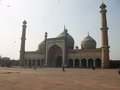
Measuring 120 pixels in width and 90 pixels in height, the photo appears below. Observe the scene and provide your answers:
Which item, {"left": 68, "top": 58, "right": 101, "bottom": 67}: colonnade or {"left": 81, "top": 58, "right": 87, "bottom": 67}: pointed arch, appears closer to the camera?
Result: {"left": 68, "top": 58, "right": 101, "bottom": 67}: colonnade

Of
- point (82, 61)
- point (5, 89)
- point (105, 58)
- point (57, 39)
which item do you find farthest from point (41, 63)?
point (5, 89)

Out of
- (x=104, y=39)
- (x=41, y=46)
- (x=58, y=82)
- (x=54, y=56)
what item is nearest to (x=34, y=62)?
(x=41, y=46)

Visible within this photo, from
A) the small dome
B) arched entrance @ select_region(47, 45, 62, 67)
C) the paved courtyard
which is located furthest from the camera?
the small dome

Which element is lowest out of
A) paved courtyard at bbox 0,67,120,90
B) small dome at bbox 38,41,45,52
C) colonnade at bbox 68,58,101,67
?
paved courtyard at bbox 0,67,120,90

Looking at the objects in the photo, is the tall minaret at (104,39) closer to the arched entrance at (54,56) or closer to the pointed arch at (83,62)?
the pointed arch at (83,62)

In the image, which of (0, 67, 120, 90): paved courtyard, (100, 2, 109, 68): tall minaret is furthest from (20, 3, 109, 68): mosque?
(0, 67, 120, 90): paved courtyard

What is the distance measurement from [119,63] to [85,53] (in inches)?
295

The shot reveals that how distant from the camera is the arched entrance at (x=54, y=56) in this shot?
4571 cm

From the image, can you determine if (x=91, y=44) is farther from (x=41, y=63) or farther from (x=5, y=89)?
(x=5, y=89)

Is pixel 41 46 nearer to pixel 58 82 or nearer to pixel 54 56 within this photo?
pixel 54 56

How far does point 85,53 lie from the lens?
3959 cm

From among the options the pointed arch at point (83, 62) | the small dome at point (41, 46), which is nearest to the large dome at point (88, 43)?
the pointed arch at point (83, 62)

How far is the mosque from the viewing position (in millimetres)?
36175

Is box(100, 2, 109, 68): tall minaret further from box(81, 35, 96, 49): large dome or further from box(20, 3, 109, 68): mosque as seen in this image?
box(81, 35, 96, 49): large dome
